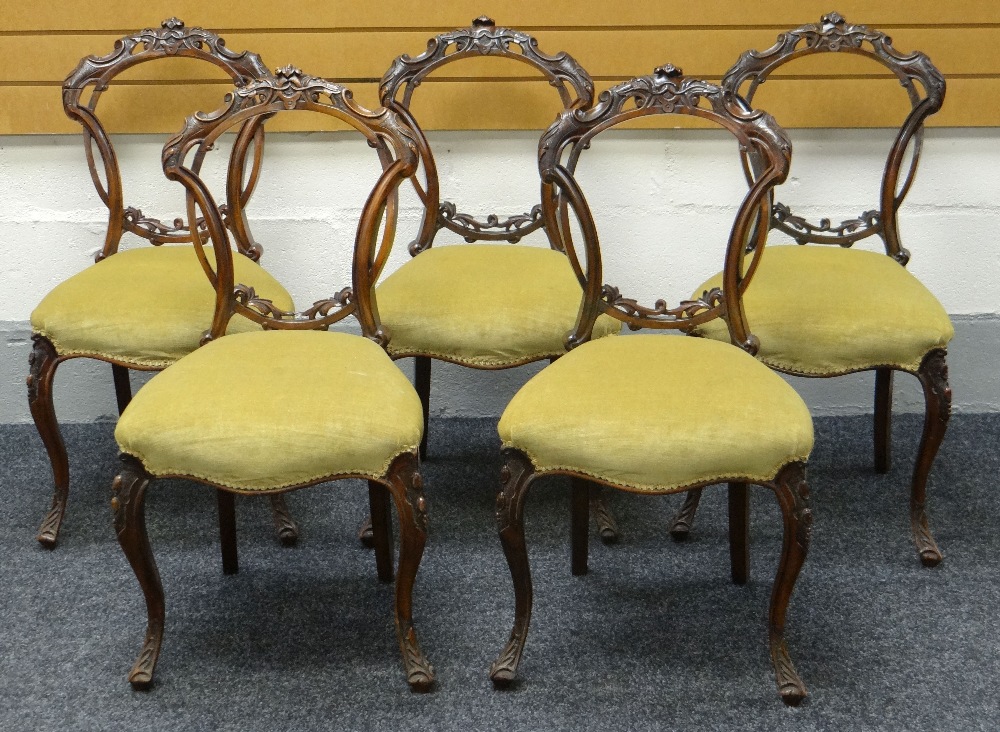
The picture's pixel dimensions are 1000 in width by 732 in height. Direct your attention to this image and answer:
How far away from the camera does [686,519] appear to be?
253 cm

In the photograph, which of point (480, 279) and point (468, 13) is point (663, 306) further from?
point (468, 13)

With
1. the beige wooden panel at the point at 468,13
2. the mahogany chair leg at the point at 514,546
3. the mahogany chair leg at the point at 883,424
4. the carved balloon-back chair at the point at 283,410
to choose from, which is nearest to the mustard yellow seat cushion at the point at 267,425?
the carved balloon-back chair at the point at 283,410

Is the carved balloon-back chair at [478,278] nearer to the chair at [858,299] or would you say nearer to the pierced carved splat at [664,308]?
the pierced carved splat at [664,308]

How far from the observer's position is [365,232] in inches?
85.9

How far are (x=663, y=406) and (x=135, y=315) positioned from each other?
120 centimetres

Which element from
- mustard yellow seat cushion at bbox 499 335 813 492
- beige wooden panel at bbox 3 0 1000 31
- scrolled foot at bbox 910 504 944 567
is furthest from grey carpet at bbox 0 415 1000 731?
beige wooden panel at bbox 3 0 1000 31

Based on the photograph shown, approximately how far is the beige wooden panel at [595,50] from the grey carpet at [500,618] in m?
1.04

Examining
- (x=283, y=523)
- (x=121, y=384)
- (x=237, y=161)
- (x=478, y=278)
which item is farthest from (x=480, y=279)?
(x=121, y=384)

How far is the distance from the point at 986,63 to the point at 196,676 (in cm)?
241

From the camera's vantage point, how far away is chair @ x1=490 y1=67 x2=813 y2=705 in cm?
183

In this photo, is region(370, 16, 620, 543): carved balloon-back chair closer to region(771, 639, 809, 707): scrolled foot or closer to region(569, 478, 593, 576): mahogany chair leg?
region(569, 478, 593, 576): mahogany chair leg

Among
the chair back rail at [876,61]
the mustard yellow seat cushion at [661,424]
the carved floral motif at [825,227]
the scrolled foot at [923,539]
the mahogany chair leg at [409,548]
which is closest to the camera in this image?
the mustard yellow seat cushion at [661,424]

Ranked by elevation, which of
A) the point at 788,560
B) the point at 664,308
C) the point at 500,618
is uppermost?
the point at 664,308

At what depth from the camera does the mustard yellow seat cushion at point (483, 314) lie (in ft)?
7.77
